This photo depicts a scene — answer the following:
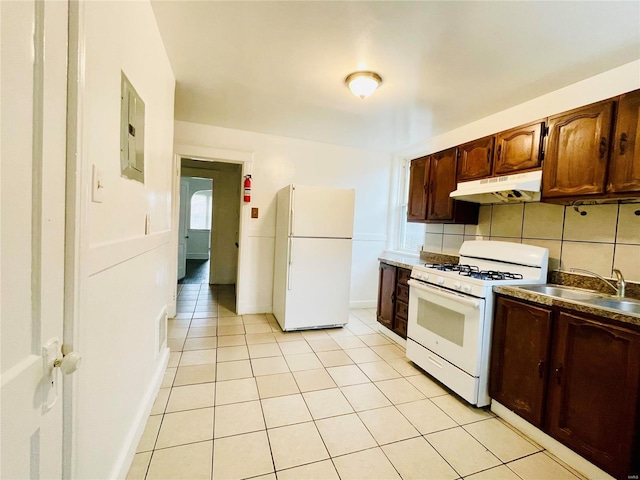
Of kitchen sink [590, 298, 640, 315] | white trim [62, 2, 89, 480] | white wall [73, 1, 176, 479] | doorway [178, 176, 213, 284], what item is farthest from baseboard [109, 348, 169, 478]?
doorway [178, 176, 213, 284]

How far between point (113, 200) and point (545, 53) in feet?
8.74

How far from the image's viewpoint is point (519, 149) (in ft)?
7.55

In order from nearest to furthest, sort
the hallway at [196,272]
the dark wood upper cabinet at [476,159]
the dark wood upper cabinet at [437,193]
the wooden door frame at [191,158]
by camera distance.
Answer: the dark wood upper cabinet at [476,159]
the dark wood upper cabinet at [437,193]
the wooden door frame at [191,158]
the hallway at [196,272]

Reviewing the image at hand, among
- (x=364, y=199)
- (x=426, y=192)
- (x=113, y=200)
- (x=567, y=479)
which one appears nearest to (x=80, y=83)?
(x=113, y=200)

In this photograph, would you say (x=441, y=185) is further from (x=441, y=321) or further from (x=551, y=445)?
(x=551, y=445)

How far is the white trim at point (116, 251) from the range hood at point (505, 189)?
2483 mm

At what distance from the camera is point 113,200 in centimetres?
123

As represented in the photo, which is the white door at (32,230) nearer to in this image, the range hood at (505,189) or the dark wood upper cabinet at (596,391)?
the dark wood upper cabinet at (596,391)

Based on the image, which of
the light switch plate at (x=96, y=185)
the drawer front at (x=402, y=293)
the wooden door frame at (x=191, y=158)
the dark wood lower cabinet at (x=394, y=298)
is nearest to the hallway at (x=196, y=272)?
the wooden door frame at (x=191, y=158)

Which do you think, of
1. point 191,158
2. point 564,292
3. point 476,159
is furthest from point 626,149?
point 191,158

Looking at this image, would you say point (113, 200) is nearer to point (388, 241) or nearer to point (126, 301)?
point (126, 301)

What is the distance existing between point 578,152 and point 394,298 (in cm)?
196

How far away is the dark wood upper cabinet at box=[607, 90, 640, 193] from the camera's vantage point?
1.64m

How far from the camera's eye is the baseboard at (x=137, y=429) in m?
1.37
